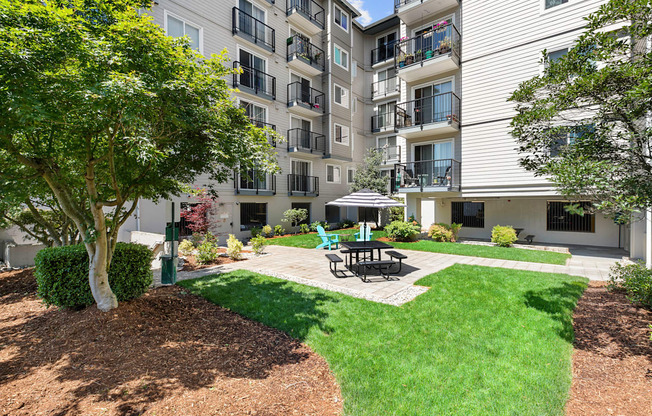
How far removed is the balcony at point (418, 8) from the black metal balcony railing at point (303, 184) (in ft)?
37.0

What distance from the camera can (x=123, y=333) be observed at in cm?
432

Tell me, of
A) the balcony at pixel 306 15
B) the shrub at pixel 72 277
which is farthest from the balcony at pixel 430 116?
the shrub at pixel 72 277

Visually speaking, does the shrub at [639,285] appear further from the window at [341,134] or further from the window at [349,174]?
the window at [349,174]

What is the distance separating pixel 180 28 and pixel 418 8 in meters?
12.4

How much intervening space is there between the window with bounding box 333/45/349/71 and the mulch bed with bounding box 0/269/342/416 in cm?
2260

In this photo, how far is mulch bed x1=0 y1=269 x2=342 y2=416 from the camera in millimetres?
3012

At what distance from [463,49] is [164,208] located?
16.7 m

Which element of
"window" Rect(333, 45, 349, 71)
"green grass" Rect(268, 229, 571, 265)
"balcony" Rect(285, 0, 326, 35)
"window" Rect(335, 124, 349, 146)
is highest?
"balcony" Rect(285, 0, 326, 35)

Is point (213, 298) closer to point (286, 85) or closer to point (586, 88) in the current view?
point (586, 88)

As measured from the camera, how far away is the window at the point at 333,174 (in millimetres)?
23236

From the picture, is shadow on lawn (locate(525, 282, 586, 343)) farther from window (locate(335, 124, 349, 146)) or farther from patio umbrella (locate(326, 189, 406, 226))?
window (locate(335, 124, 349, 146))

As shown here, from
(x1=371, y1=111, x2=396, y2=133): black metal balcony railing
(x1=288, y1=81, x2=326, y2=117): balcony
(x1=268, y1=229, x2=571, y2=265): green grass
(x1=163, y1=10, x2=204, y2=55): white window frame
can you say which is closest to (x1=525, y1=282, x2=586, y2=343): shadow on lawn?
(x1=268, y1=229, x2=571, y2=265): green grass

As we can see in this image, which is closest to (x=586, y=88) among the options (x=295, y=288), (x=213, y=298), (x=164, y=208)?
(x=295, y=288)

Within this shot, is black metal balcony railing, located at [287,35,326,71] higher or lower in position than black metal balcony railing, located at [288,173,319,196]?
higher
